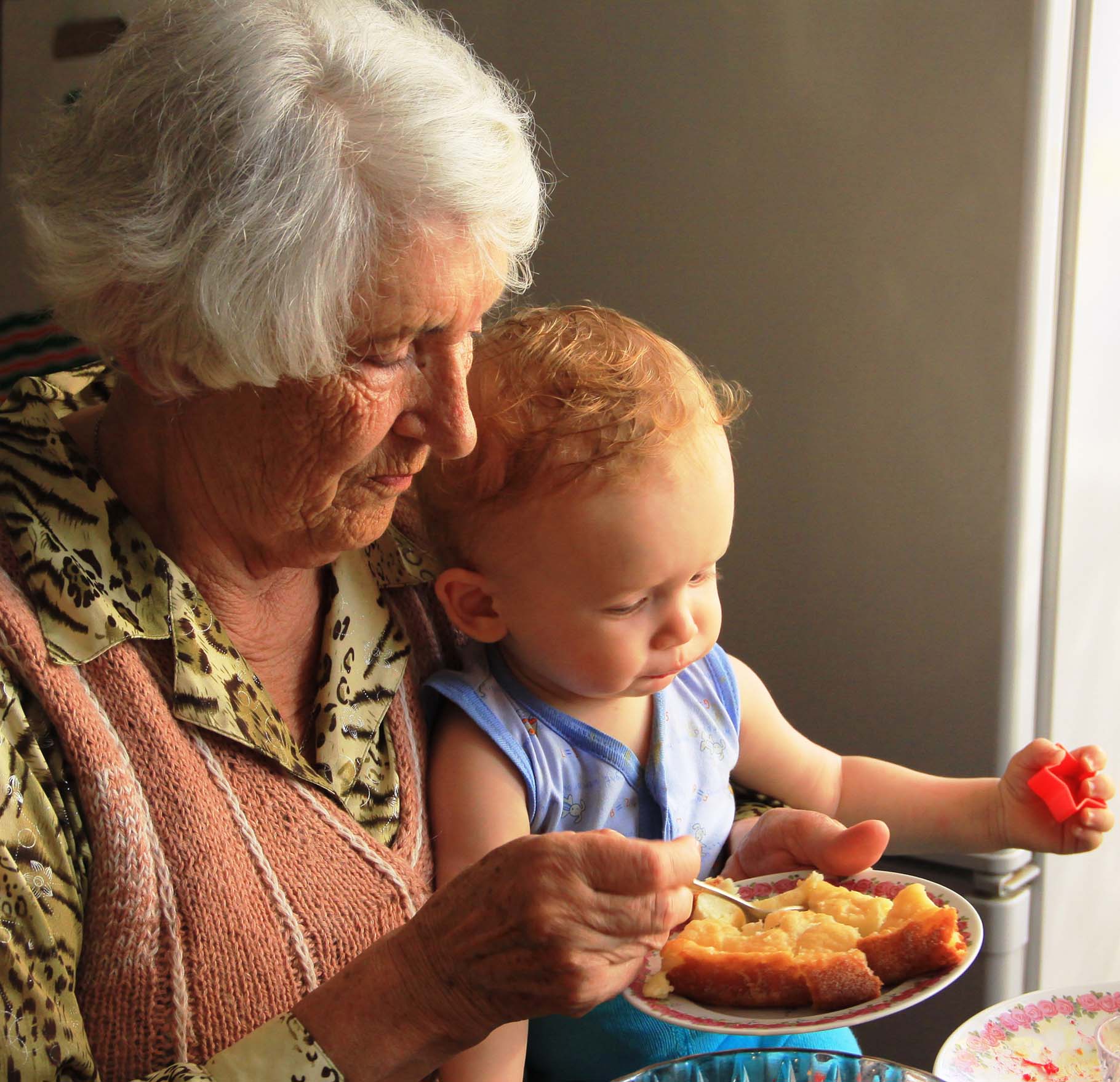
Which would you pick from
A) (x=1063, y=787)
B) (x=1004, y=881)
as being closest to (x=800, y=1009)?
(x=1063, y=787)

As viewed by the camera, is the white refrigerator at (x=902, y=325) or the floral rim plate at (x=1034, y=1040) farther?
the white refrigerator at (x=902, y=325)

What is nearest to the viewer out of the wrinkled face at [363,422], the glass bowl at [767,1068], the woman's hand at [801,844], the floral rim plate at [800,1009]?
the glass bowl at [767,1068]

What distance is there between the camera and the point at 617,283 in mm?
1717

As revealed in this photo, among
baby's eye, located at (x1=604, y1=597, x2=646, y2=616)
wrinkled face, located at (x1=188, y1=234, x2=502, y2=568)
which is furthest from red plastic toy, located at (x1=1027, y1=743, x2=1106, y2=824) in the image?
wrinkled face, located at (x1=188, y1=234, x2=502, y2=568)

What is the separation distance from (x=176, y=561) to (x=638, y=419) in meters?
0.44

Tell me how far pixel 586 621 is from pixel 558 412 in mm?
196

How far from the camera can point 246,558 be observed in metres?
1.14

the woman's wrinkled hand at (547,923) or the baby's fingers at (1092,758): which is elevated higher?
the woman's wrinkled hand at (547,923)

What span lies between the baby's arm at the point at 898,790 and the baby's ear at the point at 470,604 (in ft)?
1.07

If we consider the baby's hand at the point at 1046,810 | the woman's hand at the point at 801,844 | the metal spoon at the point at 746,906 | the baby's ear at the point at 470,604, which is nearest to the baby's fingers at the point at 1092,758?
the baby's hand at the point at 1046,810

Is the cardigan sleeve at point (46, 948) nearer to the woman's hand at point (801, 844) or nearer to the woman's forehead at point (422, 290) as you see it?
the woman's forehead at point (422, 290)

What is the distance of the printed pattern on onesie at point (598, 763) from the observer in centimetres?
122

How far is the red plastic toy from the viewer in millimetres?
1242

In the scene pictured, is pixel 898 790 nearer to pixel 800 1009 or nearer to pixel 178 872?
pixel 800 1009
